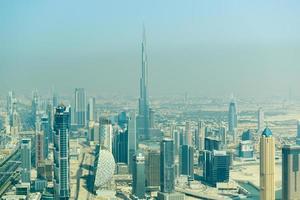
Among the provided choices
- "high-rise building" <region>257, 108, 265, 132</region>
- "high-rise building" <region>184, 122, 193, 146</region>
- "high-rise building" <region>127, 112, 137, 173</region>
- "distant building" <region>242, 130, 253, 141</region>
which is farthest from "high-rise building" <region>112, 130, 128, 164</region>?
"high-rise building" <region>257, 108, 265, 132</region>

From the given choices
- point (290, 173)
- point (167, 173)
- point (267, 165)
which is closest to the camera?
point (290, 173)

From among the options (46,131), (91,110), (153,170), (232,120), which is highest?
(91,110)

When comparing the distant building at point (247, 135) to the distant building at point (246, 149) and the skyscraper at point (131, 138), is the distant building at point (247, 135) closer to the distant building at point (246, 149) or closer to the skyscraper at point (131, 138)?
the distant building at point (246, 149)

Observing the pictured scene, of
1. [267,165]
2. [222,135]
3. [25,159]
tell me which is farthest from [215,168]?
[25,159]

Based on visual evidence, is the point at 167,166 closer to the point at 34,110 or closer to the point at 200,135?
the point at 200,135

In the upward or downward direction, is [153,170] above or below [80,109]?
below

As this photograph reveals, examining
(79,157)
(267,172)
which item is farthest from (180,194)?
(79,157)

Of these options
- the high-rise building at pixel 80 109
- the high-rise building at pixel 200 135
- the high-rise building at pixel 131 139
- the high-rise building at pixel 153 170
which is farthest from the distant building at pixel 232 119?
the high-rise building at pixel 80 109
